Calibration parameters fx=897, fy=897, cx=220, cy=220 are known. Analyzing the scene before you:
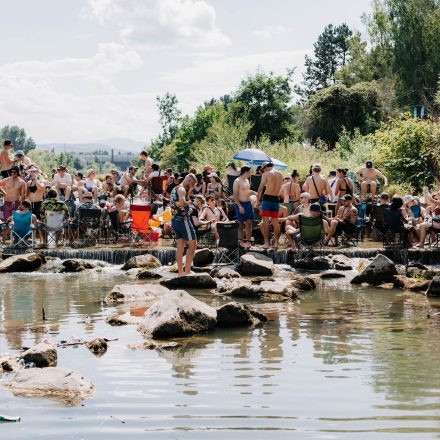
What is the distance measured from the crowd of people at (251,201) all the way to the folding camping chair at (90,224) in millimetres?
135

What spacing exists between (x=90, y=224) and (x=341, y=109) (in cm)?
2922

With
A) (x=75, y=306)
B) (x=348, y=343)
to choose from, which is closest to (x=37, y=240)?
(x=75, y=306)

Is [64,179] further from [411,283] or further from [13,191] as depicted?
[411,283]

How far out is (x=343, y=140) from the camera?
37906 mm

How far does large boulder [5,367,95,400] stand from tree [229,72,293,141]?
147 ft

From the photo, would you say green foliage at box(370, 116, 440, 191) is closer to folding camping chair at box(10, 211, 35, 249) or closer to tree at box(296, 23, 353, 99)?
folding camping chair at box(10, 211, 35, 249)

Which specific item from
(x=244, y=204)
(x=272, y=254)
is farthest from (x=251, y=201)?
(x=272, y=254)

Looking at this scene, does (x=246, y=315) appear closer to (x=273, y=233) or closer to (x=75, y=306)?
(x=75, y=306)

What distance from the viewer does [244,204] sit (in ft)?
58.6

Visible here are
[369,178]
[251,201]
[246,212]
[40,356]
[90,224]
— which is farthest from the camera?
[369,178]

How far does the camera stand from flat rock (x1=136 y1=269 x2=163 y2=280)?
53.3ft

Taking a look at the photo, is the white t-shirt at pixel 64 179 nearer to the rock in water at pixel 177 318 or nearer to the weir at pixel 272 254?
the weir at pixel 272 254

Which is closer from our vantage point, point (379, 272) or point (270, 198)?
point (379, 272)

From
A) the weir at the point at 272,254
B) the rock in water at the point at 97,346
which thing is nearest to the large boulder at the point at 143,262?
the weir at the point at 272,254
